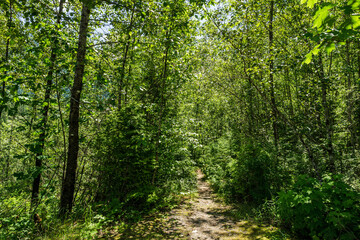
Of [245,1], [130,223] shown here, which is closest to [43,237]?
[130,223]

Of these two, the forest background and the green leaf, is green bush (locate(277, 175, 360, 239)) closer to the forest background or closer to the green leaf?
the forest background

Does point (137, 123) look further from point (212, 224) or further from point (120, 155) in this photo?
point (212, 224)

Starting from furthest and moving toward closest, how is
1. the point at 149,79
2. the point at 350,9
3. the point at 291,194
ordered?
the point at 149,79 < the point at 291,194 < the point at 350,9

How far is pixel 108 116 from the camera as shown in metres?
5.67

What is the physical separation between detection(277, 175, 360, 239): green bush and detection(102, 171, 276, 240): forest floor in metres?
0.96

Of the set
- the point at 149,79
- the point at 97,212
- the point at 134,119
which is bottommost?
the point at 97,212

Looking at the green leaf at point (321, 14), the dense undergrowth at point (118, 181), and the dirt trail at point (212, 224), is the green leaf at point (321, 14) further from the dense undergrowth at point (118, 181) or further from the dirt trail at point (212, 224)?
the dirt trail at point (212, 224)

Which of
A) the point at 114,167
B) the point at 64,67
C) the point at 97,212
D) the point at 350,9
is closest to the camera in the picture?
the point at 350,9

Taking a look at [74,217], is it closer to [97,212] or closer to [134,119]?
[97,212]

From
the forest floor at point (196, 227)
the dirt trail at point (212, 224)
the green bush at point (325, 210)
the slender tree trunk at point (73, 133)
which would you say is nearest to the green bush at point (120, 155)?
the slender tree trunk at point (73, 133)

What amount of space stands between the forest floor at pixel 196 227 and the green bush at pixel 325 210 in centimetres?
96

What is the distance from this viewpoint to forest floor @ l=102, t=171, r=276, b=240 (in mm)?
4285

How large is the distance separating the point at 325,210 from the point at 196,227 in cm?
309

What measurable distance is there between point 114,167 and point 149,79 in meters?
4.02
